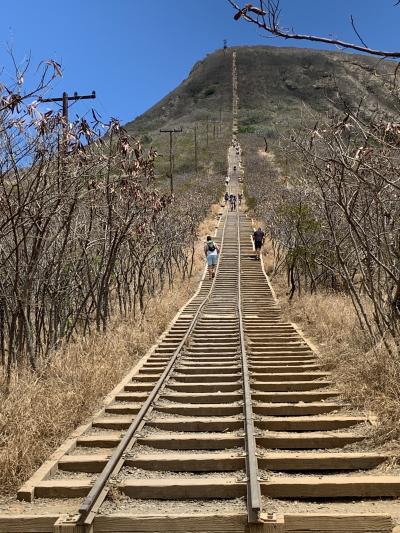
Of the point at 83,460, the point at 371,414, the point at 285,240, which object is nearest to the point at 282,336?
the point at 371,414

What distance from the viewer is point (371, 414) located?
7.61 meters

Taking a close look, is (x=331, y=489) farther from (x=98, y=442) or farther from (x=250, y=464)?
(x=98, y=442)

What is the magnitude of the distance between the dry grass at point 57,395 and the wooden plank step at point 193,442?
0.99 meters

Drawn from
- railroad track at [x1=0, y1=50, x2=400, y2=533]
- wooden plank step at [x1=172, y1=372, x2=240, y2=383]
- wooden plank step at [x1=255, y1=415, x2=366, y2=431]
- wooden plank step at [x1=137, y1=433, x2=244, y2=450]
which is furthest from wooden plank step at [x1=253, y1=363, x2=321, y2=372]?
wooden plank step at [x1=137, y1=433, x2=244, y2=450]

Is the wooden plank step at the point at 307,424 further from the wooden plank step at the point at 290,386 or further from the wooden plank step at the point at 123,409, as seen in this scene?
the wooden plank step at the point at 290,386

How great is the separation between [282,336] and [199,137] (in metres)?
109

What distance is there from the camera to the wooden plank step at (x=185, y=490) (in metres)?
5.41

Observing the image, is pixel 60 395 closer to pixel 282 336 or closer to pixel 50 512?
pixel 50 512

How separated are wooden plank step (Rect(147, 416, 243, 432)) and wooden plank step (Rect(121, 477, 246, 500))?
197cm

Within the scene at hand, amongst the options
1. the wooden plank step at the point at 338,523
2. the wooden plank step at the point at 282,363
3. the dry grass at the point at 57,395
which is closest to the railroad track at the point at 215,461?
the wooden plank step at the point at 338,523

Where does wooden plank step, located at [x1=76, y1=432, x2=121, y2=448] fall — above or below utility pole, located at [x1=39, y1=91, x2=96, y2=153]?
below

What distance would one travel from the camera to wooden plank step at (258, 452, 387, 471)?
6.12m

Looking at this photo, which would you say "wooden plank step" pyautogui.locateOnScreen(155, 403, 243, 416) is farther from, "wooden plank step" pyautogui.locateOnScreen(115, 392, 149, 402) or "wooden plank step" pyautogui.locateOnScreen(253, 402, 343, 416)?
"wooden plank step" pyautogui.locateOnScreen(115, 392, 149, 402)

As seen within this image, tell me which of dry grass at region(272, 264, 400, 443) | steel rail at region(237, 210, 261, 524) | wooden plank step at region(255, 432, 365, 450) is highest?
dry grass at region(272, 264, 400, 443)
